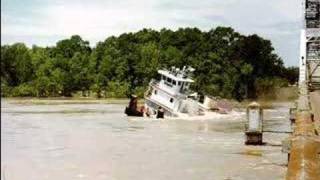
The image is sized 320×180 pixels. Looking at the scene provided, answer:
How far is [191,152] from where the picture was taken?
19781mm

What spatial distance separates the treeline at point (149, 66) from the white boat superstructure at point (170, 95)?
40.3m

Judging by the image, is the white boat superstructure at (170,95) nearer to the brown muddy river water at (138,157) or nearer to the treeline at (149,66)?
the brown muddy river water at (138,157)

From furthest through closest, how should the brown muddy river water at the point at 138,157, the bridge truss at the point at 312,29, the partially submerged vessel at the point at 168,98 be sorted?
the partially submerged vessel at the point at 168,98
the bridge truss at the point at 312,29
the brown muddy river water at the point at 138,157

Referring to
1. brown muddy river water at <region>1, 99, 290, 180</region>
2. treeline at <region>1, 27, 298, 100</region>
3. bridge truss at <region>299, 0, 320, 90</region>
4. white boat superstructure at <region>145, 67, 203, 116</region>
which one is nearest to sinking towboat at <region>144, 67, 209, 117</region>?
white boat superstructure at <region>145, 67, 203, 116</region>

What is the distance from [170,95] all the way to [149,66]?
4769cm

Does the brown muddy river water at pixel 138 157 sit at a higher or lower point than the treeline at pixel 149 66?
lower

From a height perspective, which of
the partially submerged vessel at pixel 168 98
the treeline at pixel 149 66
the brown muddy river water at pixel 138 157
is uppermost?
the treeline at pixel 149 66

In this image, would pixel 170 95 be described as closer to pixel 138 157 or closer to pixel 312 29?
pixel 312 29

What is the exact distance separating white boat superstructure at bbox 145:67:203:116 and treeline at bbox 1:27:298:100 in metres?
→ 40.3

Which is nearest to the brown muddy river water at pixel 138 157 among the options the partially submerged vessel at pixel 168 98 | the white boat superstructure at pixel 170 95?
the partially submerged vessel at pixel 168 98

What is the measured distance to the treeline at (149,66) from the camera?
90.9 m

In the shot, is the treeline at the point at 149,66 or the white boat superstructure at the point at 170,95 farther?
the treeline at the point at 149,66

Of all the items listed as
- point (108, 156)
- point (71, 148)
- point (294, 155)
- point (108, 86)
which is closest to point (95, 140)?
point (71, 148)

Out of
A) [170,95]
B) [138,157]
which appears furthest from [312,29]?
[138,157]
